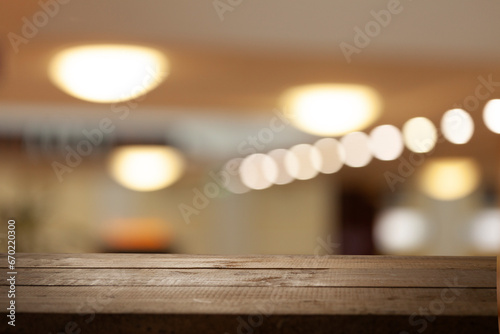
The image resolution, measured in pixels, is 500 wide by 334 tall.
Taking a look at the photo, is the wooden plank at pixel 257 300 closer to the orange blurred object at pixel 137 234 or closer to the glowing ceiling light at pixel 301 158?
the orange blurred object at pixel 137 234

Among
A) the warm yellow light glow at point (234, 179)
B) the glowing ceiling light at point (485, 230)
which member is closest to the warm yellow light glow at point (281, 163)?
the warm yellow light glow at point (234, 179)

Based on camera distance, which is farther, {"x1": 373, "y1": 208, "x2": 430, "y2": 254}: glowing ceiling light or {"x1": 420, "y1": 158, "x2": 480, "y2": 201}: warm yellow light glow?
{"x1": 373, "y1": 208, "x2": 430, "y2": 254}: glowing ceiling light

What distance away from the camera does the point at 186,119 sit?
839 cm

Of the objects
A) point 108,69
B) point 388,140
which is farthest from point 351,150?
point 108,69

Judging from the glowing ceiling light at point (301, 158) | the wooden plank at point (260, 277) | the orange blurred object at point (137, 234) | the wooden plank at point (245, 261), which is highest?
the wooden plank at point (260, 277)

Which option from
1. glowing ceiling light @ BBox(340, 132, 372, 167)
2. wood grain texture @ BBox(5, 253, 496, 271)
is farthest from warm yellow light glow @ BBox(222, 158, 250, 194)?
wood grain texture @ BBox(5, 253, 496, 271)

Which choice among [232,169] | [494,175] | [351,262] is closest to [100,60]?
[351,262]

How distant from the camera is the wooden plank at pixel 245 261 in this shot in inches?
46.4

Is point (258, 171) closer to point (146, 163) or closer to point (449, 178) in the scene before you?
point (146, 163)

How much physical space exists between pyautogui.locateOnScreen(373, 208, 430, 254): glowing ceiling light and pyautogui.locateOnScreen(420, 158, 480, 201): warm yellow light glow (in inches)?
14.5

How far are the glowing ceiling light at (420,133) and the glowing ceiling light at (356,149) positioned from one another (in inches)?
31.6

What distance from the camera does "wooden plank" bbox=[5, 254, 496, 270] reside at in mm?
1179

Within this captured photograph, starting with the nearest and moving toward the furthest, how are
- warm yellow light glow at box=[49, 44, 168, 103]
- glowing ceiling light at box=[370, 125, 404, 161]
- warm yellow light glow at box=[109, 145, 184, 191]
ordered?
warm yellow light glow at box=[49, 44, 168, 103] → glowing ceiling light at box=[370, 125, 404, 161] → warm yellow light glow at box=[109, 145, 184, 191]

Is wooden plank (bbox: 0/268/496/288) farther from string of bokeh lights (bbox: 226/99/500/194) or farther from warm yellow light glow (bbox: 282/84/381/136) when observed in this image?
string of bokeh lights (bbox: 226/99/500/194)
